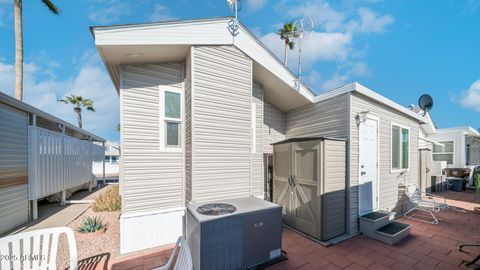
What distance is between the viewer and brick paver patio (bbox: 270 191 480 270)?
300 centimetres

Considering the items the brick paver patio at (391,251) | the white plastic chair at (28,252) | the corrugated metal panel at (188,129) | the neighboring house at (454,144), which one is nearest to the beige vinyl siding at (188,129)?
the corrugated metal panel at (188,129)

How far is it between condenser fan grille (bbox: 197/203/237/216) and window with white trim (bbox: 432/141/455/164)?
573 inches

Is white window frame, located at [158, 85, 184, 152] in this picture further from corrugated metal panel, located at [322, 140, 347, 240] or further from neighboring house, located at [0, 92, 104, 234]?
neighboring house, located at [0, 92, 104, 234]

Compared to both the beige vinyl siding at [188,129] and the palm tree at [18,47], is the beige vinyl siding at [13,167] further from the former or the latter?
the beige vinyl siding at [188,129]

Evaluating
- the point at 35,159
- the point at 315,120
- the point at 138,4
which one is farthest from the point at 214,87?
the point at 35,159

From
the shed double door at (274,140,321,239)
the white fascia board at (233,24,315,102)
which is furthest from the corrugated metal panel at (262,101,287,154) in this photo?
the white fascia board at (233,24,315,102)

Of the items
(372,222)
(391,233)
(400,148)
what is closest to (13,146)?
(372,222)

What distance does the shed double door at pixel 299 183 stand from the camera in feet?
A: 12.7

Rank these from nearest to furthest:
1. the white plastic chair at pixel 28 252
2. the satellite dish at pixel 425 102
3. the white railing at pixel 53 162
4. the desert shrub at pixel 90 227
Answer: the white plastic chair at pixel 28 252, the desert shrub at pixel 90 227, the white railing at pixel 53 162, the satellite dish at pixel 425 102

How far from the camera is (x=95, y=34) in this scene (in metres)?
2.89

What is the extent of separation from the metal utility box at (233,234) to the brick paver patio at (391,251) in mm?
477

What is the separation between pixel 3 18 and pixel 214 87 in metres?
10.2

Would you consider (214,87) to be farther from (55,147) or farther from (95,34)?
(55,147)

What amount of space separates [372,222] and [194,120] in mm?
4466
